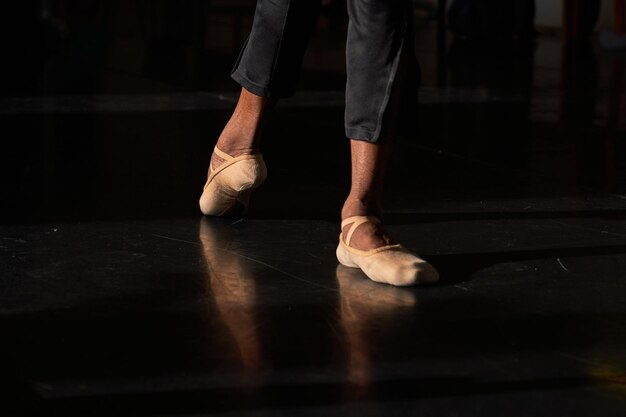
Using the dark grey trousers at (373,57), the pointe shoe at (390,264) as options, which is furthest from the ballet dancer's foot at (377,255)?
the dark grey trousers at (373,57)

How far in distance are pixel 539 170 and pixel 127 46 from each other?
2.81 meters

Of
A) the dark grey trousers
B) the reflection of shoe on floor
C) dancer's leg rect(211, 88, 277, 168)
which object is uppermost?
the dark grey trousers

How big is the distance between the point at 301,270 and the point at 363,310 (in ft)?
0.64

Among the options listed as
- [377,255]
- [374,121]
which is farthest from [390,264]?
[374,121]

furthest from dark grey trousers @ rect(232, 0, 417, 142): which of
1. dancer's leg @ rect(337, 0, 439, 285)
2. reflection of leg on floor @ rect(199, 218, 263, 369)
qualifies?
reflection of leg on floor @ rect(199, 218, 263, 369)

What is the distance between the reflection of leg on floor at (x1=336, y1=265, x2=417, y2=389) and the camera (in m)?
1.26

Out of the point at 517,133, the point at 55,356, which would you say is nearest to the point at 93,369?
the point at 55,356

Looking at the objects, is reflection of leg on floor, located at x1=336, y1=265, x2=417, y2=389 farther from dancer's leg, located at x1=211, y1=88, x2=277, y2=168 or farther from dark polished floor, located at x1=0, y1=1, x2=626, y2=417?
dancer's leg, located at x1=211, y1=88, x2=277, y2=168

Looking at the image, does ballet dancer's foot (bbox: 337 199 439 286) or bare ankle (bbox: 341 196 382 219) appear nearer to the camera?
ballet dancer's foot (bbox: 337 199 439 286)

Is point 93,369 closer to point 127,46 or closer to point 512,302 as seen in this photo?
point 512,302

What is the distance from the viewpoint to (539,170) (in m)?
2.39

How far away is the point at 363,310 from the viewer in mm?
1461

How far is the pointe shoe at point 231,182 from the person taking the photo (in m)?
1.91

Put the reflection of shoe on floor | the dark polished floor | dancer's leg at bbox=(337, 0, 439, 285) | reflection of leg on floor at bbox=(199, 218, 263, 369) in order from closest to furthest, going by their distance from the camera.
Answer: the dark polished floor, reflection of leg on floor at bbox=(199, 218, 263, 369), the reflection of shoe on floor, dancer's leg at bbox=(337, 0, 439, 285)
